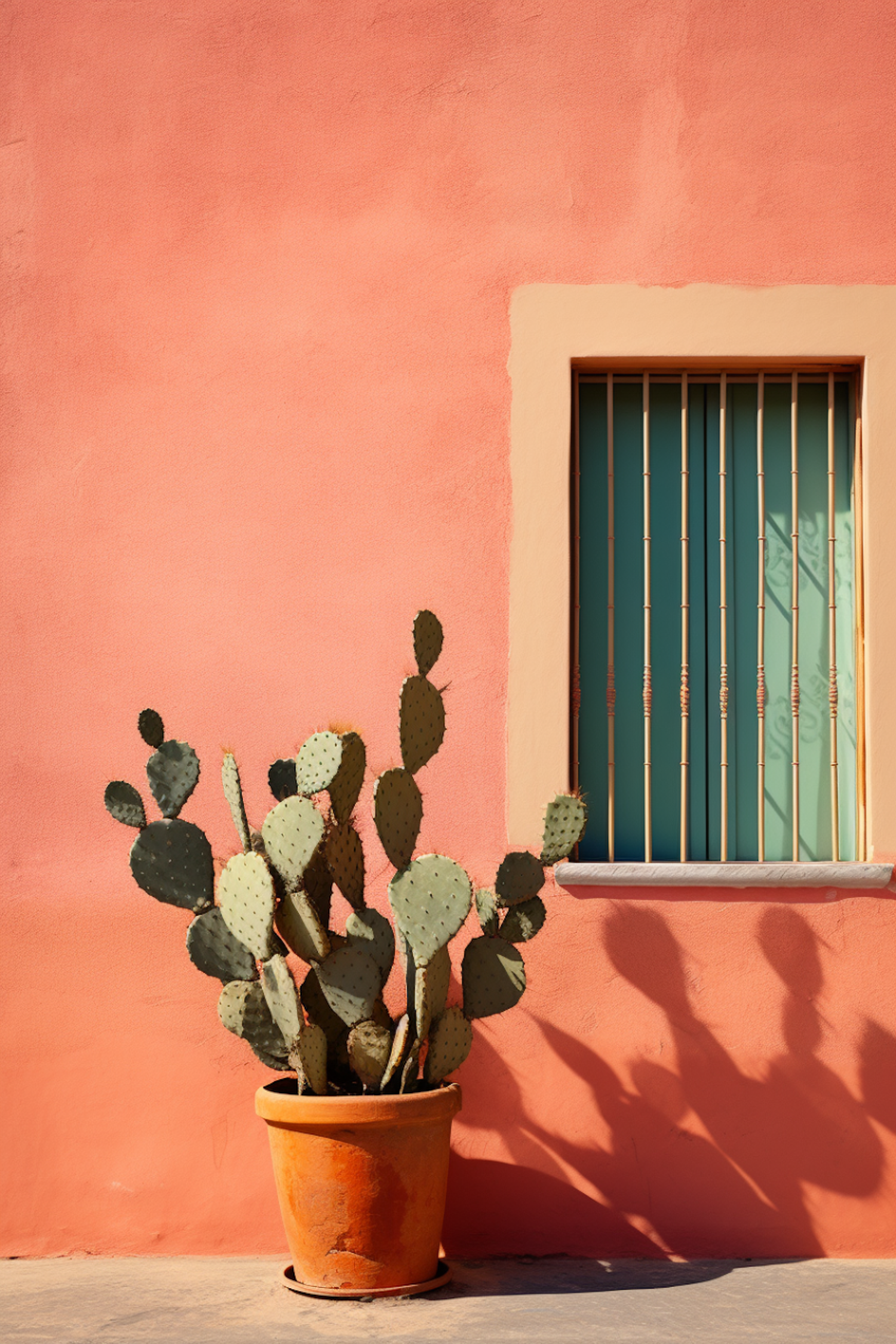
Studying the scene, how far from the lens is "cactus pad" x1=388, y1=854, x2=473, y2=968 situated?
315 centimetres

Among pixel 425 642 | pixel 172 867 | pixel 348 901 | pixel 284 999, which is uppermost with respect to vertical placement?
pixel 425 642

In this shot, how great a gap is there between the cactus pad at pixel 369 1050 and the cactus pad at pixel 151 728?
36.4 inches

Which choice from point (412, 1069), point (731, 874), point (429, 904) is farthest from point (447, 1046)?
point (731, 874)

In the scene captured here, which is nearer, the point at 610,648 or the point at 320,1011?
the point at 320,1011

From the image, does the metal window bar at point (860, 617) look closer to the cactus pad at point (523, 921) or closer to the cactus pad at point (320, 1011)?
the cactus pad at point (523, 921)

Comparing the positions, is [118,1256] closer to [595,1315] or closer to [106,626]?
[595,1315]

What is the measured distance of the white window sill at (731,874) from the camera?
3760 mm

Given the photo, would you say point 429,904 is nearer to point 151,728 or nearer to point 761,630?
point 151,728

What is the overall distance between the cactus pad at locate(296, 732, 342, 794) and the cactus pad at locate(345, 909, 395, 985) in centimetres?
37

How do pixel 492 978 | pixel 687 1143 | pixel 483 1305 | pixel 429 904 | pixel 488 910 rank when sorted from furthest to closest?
pixel 687 1143 → pixel 488 910 → pixel 492 978 → pixel 483 1305 → pixel 429 904

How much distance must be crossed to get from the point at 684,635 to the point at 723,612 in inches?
5.6

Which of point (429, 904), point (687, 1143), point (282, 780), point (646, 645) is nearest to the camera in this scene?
point (429, 904)

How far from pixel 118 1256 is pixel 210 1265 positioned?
0.30 m

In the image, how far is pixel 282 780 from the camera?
3602mm
